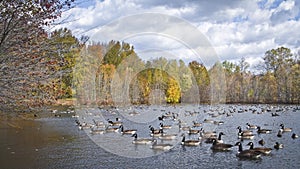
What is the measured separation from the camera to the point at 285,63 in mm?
63719

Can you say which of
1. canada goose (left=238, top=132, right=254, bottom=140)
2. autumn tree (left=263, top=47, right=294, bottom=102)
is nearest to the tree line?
autumn tree (left=263, top=47, right=294, bottom=102)

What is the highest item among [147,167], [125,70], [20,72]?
[125,70]


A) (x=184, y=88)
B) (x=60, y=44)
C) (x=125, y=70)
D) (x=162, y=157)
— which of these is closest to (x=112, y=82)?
(x=125, y=70)

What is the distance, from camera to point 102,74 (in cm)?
4700

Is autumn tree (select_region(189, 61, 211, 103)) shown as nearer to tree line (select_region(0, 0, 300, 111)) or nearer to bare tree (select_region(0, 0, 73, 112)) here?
tree line (select_region(0, 0, 300, 111))

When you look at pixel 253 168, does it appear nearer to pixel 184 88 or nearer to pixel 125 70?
pixel 125 70

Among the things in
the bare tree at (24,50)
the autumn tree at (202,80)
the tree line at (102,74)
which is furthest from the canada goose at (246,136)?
the autumn tree at (202,80)

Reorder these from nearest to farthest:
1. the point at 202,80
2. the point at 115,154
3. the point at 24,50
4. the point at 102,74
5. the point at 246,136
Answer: the point at 24,50 < the point at 115,154 < the point at 246,136 < the point at 102,74 < the point at 202,80

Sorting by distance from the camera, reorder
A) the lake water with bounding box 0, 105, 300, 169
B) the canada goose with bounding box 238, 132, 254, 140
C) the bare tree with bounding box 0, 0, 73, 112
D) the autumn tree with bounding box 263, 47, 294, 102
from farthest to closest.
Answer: the autumn tree with bounding box 263, 47, 294, 102
the canada goose with bounding box 238, 132, 254, 140
the lake water with bounding box 0, 105, 300, 169
the bare tree with bounding box 0, 0, 73, 112

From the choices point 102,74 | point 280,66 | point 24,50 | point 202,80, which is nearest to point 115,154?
point 24,50

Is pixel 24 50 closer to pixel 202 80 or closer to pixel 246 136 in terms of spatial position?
pixel 246 136

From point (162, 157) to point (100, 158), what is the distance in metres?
2.50

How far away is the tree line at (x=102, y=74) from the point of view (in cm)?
606

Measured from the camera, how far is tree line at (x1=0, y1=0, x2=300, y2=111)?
19.9 ft
